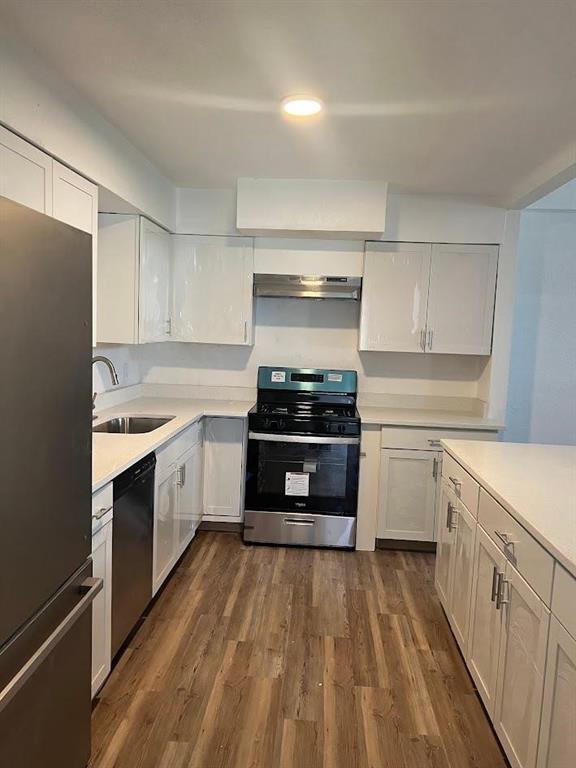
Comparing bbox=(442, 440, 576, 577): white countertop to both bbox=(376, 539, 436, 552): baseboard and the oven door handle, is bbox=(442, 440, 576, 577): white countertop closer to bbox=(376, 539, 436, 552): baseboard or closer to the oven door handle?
the oven door handle

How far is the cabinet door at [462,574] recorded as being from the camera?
224 cm

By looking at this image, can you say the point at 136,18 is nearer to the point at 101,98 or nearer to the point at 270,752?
the point at 101,98

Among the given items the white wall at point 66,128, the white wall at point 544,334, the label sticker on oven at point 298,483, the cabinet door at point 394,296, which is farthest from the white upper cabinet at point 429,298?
the white wall at point 66,128

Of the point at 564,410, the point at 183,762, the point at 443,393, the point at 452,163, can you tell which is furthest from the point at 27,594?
the point at 564,410

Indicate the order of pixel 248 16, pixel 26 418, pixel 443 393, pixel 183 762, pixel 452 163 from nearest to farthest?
pixel 26 418, pixel 248 16, pixel 183 762, pixel 452 163, pixel 443 393

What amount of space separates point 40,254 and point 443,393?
334cm

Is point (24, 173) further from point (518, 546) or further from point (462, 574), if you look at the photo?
point (462, 574)

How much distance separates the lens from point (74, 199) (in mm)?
2170

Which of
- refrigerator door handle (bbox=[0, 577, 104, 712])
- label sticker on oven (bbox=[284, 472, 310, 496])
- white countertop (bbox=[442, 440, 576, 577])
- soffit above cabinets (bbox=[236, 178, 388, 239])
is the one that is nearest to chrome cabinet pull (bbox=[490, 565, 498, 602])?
white countertop (bbox=[442, 440, 576, 577])

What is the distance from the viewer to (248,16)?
1.58m

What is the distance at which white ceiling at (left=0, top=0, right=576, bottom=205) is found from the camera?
1564 mm

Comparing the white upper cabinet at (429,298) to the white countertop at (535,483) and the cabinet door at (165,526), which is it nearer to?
the white countertop at (535,483)

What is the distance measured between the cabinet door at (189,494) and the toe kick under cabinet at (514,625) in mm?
1486

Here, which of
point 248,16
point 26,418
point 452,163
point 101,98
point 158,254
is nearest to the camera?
point 26,418
